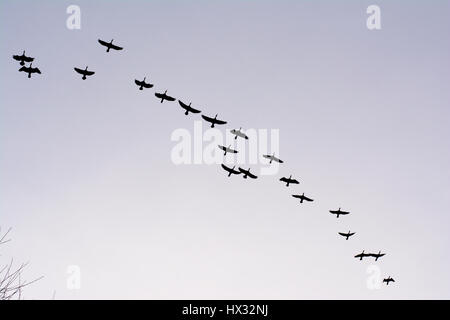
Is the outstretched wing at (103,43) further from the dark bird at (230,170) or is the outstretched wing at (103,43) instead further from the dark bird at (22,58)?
the dark bird at (230,170)

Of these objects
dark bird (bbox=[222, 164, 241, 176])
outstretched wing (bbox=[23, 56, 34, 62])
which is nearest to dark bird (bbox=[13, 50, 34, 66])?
outstretched wing (bbox=[23, 56, 34, 62])

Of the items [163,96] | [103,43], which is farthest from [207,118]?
[103,43]

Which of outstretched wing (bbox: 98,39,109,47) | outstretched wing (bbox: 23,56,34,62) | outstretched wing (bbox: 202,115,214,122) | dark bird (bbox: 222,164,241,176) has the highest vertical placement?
outstretched wing (bbox: 98,39,109,47)

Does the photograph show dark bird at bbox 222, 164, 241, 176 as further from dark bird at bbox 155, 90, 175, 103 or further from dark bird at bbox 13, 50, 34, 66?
dark bird at bbox 13, 50, 34, 66

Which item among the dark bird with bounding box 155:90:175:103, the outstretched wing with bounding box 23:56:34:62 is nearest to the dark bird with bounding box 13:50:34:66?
the outstretched wing with bounding box 23:56:34:62

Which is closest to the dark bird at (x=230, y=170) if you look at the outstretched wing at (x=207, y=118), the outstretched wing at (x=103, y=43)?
the outstretched wing at (x=207, y=118)

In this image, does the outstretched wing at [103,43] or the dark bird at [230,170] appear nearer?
the outstretched wing at [103,43]

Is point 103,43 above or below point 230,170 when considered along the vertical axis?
above

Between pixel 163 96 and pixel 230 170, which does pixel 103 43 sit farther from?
pixel 230 170

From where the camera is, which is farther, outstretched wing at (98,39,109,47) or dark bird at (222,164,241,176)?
dark bird at (222,164,241,176)

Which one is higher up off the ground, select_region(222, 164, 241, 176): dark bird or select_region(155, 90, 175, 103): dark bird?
select_region(155, 90, 175, 103): dark bird

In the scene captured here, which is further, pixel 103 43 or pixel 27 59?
pixel 103 43

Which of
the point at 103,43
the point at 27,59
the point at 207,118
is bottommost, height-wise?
the point at 207,118
